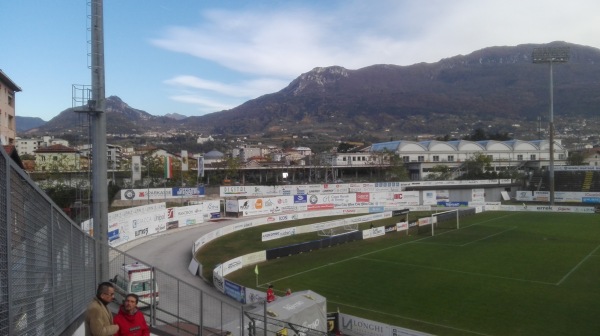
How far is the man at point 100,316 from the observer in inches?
230

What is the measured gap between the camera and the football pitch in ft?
62.5

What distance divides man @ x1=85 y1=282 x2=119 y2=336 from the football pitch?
14.4 m

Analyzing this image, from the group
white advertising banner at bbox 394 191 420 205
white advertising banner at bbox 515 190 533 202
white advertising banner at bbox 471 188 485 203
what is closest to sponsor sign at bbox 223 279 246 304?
white advertising banner at bbox 394 191 420 205

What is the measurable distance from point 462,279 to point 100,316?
2347cm

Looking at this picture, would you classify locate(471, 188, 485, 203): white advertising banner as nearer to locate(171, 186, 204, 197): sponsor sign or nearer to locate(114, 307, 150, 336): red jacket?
locate(171, 186, 204, 197): sponsor sign

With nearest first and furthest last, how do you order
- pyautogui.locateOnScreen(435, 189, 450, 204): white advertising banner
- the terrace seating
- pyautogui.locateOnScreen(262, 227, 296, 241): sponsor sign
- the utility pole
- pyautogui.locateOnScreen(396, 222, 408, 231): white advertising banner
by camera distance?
1. the utility pole
2. pyautogui.locateOnScreen(262, 227, 296, 241): sponsor sign
3. pyautogui.locateOnScreen(396, 222, 408, 231): white advertising banner
4. pyautogui.locateOnScreen(435, 189, 450, 204): white advertising banner
5. the terrace seating

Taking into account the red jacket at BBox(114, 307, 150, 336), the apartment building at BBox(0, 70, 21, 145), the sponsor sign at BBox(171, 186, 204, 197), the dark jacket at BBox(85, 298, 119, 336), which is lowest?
the sponsor sign at BBox(171, 186, 204, 197)

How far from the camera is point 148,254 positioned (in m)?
34.4

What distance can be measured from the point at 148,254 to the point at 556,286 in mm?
25817

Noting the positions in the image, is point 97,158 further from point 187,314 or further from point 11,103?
point 11,103

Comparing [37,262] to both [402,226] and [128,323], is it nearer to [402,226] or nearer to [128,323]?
[128,323]

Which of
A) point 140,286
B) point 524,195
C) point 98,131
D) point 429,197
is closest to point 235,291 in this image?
point 140,286

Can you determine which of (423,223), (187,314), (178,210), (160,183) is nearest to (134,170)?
(178,210)

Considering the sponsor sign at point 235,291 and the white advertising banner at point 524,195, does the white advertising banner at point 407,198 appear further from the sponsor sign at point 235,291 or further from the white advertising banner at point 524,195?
the sponsor sign at point 235,291
